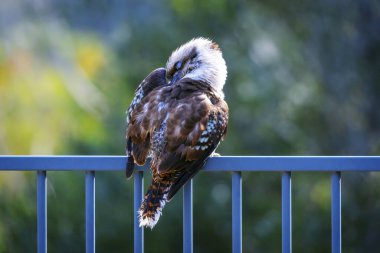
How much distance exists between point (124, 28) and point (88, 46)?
2.16 feet

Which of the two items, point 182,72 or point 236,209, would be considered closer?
point 236,209

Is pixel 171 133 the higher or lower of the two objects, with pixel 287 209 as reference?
higher

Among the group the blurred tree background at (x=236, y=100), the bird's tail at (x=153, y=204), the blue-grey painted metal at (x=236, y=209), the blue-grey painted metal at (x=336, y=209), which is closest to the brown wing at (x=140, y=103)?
the bird's tail at (x=153, y=204)

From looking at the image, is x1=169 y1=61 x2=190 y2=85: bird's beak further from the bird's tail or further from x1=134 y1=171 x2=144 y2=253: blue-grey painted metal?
x1=134 y1=171 x2=144 y2=253: blue-grey painted metal

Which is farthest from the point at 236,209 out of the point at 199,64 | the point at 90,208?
the point at 199,64

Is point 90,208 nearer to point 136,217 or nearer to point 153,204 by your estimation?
point 136,217

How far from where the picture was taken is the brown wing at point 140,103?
2.83 meters

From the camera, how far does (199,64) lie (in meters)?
4.04

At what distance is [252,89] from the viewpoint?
32.2 feet

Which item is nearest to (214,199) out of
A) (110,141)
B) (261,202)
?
(261,202)

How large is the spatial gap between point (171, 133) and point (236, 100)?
684cm

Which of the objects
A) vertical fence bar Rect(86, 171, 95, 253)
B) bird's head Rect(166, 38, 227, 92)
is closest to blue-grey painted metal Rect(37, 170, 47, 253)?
vertical fence bar Rect(86, 171, 95, 253)

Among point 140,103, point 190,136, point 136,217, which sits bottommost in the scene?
point 136,217

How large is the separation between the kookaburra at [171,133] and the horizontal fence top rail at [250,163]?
7.2 inches
